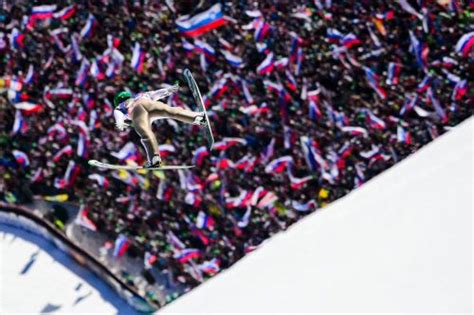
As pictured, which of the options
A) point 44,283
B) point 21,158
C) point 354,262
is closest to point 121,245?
point 44,283

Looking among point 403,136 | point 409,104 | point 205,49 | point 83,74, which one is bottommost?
point 403,136

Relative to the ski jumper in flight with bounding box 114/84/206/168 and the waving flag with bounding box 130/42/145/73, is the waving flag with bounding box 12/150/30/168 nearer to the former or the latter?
the waving flag with bounding box 130/42/145/73

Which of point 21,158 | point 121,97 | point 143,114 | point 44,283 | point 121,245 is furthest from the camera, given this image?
point 21,158

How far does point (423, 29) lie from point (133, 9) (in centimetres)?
303

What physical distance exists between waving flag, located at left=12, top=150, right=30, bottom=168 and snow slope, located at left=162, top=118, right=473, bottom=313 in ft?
6.92

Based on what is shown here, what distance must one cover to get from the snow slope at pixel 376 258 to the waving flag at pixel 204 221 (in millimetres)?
497

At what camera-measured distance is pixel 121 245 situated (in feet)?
23.8

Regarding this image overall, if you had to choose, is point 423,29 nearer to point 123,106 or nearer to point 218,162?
point 218,162

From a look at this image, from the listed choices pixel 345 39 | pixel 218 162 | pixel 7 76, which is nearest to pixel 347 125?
pixel 345 39

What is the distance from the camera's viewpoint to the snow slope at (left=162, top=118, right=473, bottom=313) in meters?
6.75

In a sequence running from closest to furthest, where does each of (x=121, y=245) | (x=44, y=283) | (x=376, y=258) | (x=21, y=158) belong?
1. (x=376, y=258)
2. (x=44, y=283)
3. (x=121, y=245)
4. (x=21, y=158)

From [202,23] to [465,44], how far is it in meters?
2.75

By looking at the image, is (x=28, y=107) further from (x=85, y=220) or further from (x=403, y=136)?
(x=403, y=136)

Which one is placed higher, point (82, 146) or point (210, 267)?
point (82, 146)
